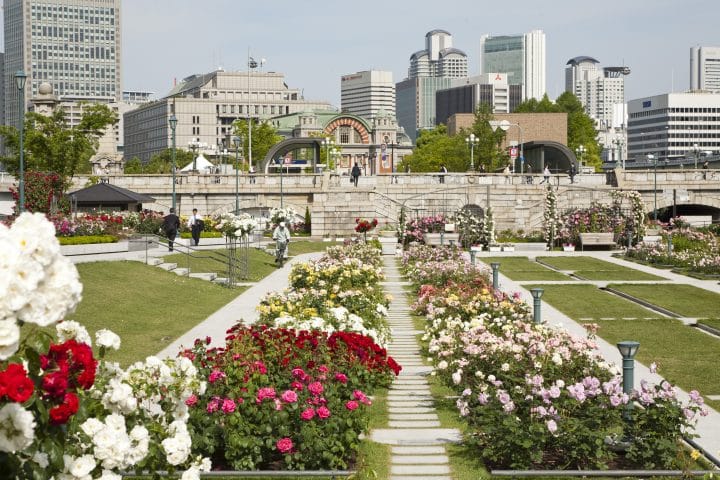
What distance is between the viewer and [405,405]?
1380 cm

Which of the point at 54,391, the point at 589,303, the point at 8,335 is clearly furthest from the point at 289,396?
the point at 589,303

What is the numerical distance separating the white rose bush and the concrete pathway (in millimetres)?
3583

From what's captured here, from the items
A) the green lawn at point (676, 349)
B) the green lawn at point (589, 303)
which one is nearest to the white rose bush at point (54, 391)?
the green lawn at point (676, 349)

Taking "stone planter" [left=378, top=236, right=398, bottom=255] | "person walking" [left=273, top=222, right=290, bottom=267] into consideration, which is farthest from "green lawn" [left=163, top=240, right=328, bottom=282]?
"stone planter" [left=378, top=236, right=398, bottom=255]

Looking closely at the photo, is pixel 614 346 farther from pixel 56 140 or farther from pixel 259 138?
pixel 259 138

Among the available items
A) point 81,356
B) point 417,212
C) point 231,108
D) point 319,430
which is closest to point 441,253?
point 417,212

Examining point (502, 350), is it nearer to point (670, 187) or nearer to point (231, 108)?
point (670, 187)

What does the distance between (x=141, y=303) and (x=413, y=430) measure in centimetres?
1292

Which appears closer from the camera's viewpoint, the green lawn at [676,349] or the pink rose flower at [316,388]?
the pink rose flower at [316,388]

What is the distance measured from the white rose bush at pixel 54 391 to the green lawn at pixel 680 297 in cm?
1977

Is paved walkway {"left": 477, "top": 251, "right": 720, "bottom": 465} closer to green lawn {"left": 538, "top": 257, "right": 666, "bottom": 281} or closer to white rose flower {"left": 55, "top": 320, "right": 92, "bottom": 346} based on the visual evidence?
green lawn {"left": 538, "top": 257, "right": 666, "bottom": 281}

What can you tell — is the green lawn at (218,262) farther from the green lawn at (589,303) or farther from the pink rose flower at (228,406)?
the pink rose flower at (228,406)

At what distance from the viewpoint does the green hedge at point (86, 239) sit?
98.4ft

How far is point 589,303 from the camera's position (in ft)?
88.9
